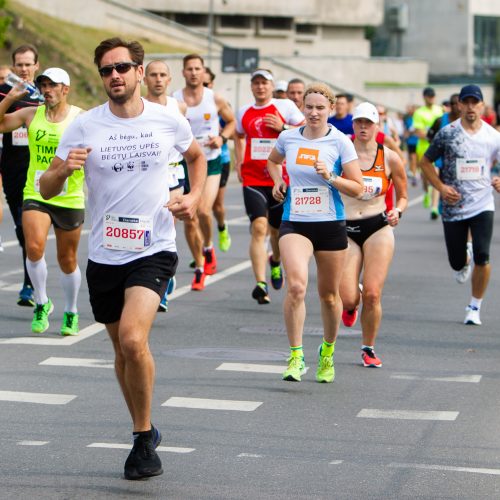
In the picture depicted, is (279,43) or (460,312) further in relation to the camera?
(279,43)

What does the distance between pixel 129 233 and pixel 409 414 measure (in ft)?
7.56

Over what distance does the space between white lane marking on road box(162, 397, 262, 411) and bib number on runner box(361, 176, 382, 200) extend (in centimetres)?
224

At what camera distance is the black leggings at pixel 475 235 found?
12727 millimetres

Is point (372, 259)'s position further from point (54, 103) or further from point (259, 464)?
point (259, 464)

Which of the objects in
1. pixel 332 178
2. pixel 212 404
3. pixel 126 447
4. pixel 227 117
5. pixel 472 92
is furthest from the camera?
pixel 227 117

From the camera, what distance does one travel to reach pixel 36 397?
9109mm

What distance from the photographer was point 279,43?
83375mm

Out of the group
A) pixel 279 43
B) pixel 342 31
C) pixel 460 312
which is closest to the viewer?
pixel 460 312

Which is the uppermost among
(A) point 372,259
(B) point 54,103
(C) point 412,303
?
(B) point 54,103

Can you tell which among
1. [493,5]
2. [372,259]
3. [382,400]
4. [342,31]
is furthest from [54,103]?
[493,5]

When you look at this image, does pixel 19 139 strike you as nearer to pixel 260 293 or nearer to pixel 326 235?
pixel 260 293

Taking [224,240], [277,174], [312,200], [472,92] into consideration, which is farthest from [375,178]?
[224,240]

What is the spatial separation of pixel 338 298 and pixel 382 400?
0.99 meters

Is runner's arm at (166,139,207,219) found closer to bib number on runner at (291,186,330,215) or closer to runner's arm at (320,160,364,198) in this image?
runner's arm at (320,160,364,198)
